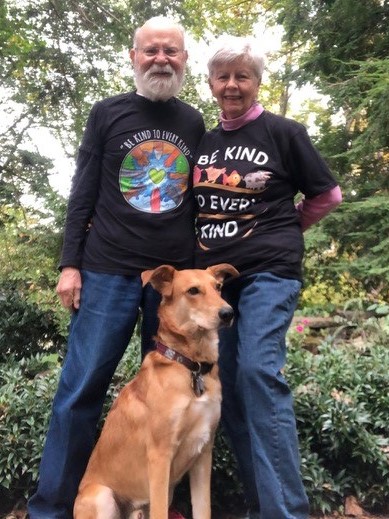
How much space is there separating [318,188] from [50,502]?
2.32 m

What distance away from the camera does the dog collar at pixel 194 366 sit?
→ 2.98m

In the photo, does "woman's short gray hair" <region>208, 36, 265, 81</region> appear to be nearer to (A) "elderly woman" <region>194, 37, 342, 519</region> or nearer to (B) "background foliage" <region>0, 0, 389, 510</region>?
(A) "elderly woman" <region>194, 37, 342, 519</region>

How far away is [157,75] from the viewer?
331 centimetres

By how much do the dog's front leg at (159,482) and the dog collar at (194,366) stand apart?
36 cm

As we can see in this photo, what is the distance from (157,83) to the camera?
331 cm

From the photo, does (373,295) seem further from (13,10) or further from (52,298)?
(13,10)

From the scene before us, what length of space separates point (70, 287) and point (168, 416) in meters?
0.95

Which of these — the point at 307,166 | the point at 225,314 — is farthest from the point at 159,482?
the point at 307,166

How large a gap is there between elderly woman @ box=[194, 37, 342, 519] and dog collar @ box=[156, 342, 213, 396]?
7.2 inches

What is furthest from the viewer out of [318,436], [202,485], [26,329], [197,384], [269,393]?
[26,329]

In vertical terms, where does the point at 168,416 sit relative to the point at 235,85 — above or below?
below

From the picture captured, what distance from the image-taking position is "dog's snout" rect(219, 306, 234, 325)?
2.91m

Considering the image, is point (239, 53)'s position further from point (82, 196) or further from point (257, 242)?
point (82, 196)

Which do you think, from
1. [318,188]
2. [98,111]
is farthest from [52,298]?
[318,188]
